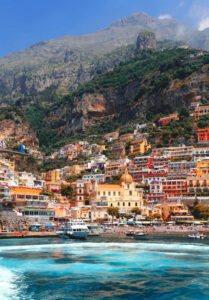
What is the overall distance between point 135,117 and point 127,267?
5587 inches

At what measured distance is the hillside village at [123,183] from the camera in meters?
94.5

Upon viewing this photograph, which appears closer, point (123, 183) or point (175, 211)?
point (175, 211)

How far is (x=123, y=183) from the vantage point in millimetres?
114062

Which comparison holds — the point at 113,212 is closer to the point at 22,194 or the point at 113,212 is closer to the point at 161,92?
the point at 22,194

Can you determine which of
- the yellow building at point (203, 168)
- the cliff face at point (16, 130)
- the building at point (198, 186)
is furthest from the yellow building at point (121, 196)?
the cliff face at point (16, 130)

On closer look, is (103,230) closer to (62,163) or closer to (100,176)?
(100,176)

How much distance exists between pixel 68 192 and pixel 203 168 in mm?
39296

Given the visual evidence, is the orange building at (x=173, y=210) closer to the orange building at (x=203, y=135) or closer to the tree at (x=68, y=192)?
the tree at (x=68, y=192)

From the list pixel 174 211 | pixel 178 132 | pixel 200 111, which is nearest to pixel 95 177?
pixel 178 132

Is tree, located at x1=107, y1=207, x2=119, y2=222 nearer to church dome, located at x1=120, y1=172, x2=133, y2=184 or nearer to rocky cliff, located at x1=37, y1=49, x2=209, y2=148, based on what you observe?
church dome, located at x1=120, y1=172, x2=133, y2=184

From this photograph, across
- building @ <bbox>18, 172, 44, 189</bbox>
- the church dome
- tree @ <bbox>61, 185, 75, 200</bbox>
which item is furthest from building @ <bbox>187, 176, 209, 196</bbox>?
building @ <bbox>18, 172, 44, 189</bbox>

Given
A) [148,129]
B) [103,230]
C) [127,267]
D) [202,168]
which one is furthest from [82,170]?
[127,267]

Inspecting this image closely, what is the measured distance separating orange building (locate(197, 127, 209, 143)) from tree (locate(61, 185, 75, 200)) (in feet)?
148

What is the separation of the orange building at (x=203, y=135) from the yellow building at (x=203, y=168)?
48.2ft
